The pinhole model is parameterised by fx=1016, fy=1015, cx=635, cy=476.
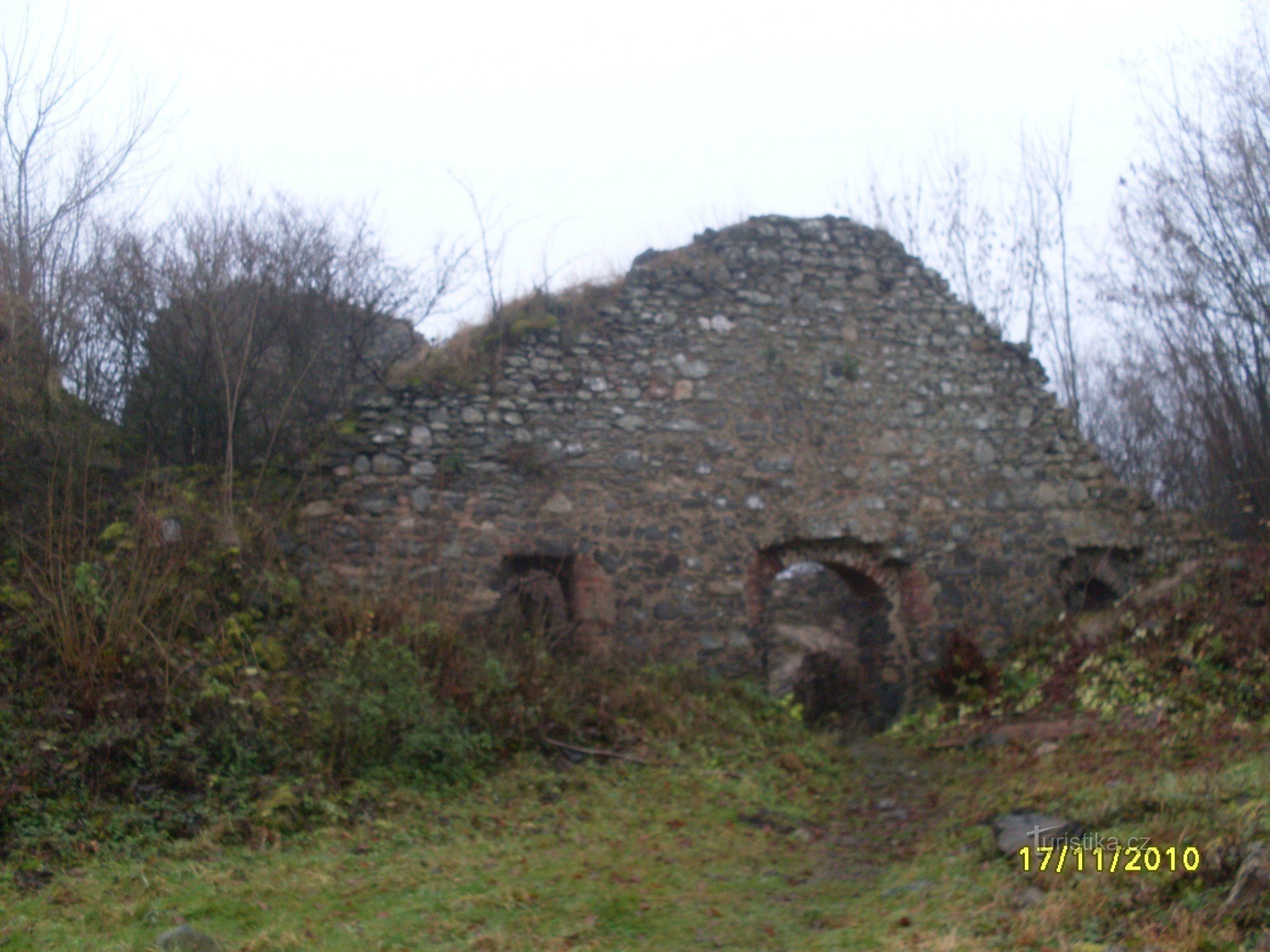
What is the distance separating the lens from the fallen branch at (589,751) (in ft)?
22.6

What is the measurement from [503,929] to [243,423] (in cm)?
582

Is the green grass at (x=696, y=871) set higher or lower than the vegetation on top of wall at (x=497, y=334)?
lower

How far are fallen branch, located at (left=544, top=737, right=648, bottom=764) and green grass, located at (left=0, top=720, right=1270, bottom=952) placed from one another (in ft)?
→ 0.36

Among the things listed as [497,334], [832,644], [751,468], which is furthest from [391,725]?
[832,644]

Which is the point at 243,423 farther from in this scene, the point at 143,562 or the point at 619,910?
the point at 619,910

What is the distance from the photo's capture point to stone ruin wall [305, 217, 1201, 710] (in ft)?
28.3

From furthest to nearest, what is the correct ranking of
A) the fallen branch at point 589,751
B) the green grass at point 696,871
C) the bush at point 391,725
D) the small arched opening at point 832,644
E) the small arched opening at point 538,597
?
the small arched opening at point 832,644, the small arched opening at point 538,597, the fallen branch at point 589,751, the bush at point 391,725, the green grass at point 696,871

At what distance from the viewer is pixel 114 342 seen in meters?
8.95

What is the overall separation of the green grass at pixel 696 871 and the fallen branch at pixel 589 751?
110 millimetres

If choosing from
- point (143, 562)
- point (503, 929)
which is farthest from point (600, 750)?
point (143, 562)

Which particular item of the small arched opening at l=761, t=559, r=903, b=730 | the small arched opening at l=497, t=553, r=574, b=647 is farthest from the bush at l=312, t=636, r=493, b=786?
the small arched opening at l=761, t=559, r=903, b=730
